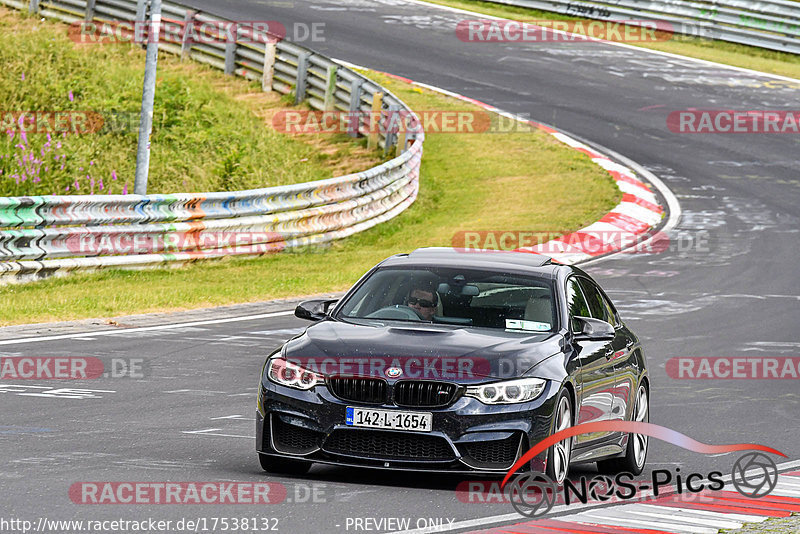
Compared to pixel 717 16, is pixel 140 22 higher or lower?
lower

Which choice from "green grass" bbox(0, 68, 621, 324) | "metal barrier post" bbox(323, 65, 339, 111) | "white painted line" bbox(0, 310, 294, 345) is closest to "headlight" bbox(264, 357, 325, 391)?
"white painted line" bbox(0, 310, 294, 345)

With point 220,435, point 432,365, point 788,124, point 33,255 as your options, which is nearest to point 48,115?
point 33,255

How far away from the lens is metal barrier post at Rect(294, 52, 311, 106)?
3191cm

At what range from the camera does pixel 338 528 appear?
263 inches

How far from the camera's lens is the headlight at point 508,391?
763 centimetres

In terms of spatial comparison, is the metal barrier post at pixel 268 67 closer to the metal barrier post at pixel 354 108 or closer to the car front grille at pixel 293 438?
the metal barrier post at pixel 354 108

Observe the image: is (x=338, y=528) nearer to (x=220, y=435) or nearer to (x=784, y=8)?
(x=220, y=435)

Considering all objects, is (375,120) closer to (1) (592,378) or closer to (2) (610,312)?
(2) (610,312)

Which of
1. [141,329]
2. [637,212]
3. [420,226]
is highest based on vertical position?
[141,329]

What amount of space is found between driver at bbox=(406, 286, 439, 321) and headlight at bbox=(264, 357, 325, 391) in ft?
3.81

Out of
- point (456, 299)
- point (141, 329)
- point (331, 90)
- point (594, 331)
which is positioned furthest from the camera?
point (331, 90)

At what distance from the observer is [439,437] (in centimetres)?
761

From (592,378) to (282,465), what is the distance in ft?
6.62

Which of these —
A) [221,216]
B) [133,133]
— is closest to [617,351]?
[221,216]
